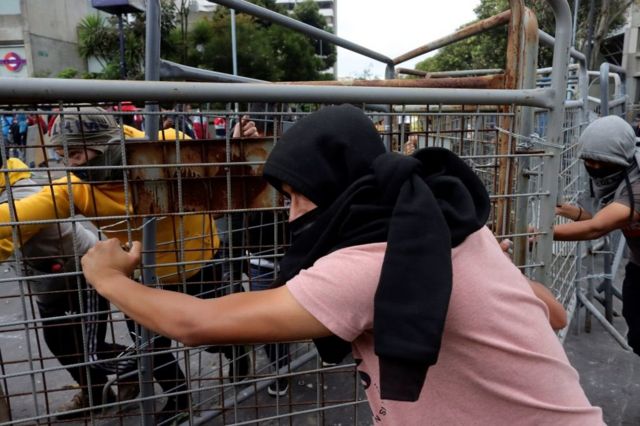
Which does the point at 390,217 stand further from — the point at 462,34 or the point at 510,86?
the point at 462,34

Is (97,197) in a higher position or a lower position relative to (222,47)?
lower

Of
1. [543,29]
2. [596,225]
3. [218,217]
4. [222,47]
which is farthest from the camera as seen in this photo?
[222,47]

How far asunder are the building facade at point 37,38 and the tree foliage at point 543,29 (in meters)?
21.3

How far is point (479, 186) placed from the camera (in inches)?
50.8

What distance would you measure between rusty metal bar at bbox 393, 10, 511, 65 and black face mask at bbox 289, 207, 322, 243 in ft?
5.34

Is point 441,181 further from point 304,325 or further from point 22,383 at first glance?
point 22,383

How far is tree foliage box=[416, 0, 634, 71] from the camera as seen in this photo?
22.6 metres

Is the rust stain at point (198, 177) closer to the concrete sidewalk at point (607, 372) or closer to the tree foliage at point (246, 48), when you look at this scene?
the concrete sidewalk at point (607, 372)

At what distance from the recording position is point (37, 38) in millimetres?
28344

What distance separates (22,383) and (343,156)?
3423mm

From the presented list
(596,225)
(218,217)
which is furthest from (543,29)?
(218,217)

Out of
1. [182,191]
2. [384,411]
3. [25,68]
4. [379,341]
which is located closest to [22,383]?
[182,191]

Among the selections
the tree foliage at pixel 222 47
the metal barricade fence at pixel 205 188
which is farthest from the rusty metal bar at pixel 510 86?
the tree foliage at pixel 222 47

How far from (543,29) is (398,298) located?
2516 cm
